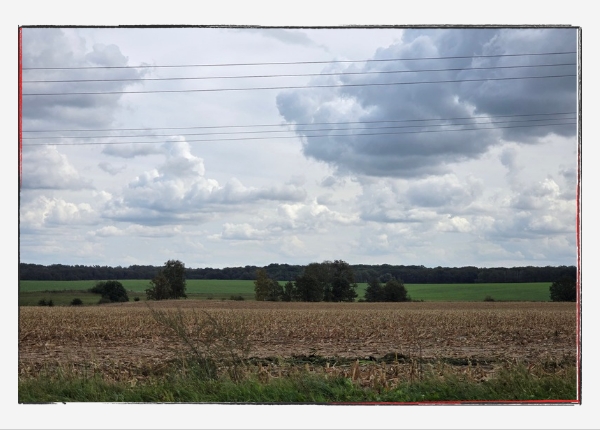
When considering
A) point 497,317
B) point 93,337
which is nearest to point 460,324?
point 497,317

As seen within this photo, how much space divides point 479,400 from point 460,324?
1948 cm

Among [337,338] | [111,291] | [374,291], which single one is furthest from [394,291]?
[111,291]

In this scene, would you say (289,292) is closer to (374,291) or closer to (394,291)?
(374,291)

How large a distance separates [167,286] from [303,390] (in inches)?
755

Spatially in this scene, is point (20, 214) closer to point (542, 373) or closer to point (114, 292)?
point (542, 373)

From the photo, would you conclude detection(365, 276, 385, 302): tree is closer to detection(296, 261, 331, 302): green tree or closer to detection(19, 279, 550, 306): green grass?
detection(19, 279, 550, 306): green grass

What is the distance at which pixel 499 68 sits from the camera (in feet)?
39.8

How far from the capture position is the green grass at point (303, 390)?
11062mm

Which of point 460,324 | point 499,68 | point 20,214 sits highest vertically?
point 499,68

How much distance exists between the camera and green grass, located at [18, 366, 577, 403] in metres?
11.1

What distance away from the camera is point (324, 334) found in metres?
25.6

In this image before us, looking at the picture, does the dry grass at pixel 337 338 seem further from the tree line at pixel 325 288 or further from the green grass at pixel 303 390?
the tree line at pixel 325 288

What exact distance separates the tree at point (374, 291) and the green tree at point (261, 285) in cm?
491

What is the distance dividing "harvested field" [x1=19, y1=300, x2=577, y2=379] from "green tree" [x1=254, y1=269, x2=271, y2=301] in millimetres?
944
